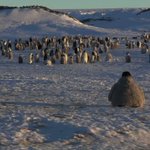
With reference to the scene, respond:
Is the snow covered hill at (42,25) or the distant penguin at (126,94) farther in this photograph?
the snow covered hill at (42,25)

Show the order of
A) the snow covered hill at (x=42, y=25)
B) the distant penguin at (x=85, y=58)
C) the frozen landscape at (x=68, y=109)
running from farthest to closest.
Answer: the snow covered hill at (x=42, y=25)
the distant penguin at (x=85, y=58)
the frozen landscape at (x=68, y=109)

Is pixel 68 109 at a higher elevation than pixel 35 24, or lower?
lower

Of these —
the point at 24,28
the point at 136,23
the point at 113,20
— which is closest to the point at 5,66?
the point at 24,28

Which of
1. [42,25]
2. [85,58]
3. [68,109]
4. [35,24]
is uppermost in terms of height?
[35,24]

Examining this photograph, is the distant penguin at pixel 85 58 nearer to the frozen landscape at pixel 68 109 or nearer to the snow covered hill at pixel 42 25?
the frozen landscape at pixel 68 109

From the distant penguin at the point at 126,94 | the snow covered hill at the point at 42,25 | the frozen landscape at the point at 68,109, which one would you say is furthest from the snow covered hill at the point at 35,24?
the distant penguin at the point at 126,94

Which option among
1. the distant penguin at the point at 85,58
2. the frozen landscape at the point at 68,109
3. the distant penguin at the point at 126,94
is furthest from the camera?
the distant penguin at the point at 85,58

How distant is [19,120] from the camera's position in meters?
11.7

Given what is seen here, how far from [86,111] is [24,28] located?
2058 inches

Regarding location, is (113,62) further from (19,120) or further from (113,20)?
(113,20)

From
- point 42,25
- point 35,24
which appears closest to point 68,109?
point 42,25

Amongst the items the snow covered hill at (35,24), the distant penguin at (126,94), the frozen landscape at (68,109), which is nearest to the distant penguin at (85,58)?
the frozen landscape at (68,109)

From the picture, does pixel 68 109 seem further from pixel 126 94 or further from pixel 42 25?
pixel 42 25

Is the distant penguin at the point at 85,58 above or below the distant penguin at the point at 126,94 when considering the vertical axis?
below
